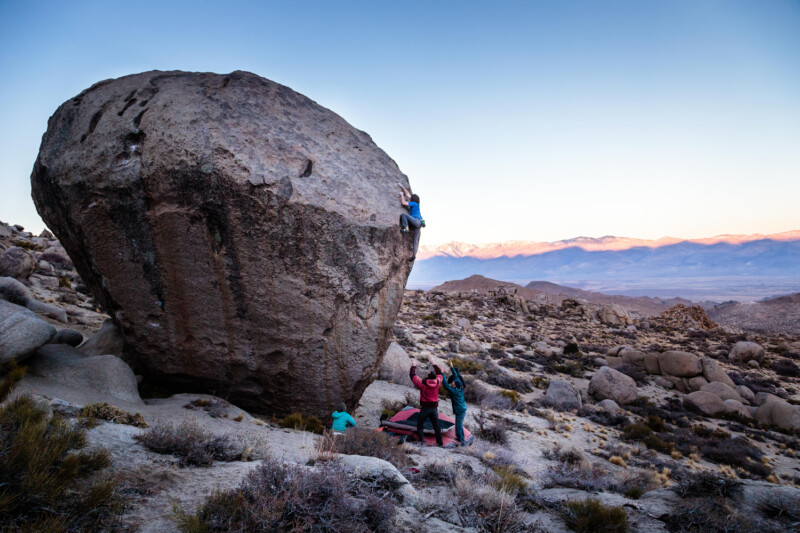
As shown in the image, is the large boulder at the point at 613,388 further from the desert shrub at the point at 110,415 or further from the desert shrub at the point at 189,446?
the desert shrub at the point at 110,415

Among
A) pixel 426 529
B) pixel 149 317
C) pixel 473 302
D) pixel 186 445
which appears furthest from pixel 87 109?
pixel 473 302

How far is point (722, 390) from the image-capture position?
17.4m

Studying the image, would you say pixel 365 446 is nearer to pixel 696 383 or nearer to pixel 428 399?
pixel 428 399

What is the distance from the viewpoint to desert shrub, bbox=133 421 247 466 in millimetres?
4867

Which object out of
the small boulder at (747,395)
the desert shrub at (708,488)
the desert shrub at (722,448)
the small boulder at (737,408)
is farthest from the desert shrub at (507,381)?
the desert shrub at (708,488)

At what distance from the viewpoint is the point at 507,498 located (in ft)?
16.5

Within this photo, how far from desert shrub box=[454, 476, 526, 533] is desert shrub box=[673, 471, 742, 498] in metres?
2.77

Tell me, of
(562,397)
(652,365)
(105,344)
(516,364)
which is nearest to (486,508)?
(105,344)

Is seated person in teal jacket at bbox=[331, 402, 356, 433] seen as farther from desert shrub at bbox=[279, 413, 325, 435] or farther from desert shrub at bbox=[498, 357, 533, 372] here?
desert shrub at bbox=[498, 357, 533, 372]

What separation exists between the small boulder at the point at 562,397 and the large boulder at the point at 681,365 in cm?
768

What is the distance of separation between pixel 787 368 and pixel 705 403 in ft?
41.8

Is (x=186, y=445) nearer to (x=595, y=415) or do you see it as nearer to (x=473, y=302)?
(x=595, y=415)

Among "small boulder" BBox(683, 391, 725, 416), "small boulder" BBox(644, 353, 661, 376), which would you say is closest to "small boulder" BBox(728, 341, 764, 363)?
"small boulder" BBox(644, 353, 661, 376)

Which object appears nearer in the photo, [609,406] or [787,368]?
[609,406]
